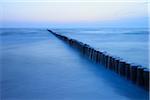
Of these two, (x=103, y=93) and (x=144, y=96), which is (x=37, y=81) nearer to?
(x=103, y=93)

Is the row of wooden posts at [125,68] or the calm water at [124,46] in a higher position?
the calm water at [124,46]

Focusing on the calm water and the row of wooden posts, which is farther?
the calm water

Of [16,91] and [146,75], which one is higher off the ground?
[146,75]

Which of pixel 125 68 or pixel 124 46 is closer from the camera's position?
pixel 125 68

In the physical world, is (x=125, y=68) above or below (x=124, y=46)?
below

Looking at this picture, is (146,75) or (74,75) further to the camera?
(74,75)

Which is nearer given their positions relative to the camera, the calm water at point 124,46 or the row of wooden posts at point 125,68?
the row of wooden posts at point 125,68

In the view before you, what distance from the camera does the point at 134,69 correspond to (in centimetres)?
622

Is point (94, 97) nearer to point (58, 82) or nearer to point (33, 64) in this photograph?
point (58, 82)

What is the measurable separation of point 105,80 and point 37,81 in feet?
5.77

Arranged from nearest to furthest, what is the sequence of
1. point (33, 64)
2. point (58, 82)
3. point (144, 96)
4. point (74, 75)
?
point (144, 96) < point (58, 82) < point (74, 75) < point (33, 64)

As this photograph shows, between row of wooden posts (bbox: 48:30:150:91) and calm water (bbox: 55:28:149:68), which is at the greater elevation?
calm water (bbox: 55:28:149:68)

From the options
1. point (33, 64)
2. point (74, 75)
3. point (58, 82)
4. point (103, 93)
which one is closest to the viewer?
point (103, 93)

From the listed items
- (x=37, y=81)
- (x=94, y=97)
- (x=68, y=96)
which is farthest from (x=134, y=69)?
(x=37, y=81)
